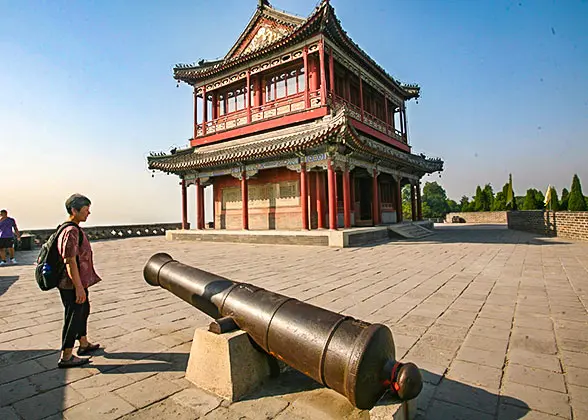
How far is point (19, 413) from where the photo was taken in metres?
2.07

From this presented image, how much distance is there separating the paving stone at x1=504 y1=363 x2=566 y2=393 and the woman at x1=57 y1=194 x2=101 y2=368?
345 centimetres

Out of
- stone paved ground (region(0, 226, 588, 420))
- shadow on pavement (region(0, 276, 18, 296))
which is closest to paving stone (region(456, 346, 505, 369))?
stone paved ground (region(0, 226, 588, 420))

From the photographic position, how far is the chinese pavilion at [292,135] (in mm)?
13000

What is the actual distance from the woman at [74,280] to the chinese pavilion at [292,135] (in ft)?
30.5

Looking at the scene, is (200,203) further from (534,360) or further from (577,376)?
(577,376)

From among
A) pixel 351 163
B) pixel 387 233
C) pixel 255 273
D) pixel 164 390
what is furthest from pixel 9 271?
pixel 387 233

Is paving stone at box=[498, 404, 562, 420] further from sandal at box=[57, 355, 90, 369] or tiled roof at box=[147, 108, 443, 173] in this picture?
tiled roof at box=[147, 108, 443, 173]

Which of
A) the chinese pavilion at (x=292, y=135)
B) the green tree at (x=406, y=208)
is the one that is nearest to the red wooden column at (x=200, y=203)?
the chinese pavilion at (x=292, y=135)

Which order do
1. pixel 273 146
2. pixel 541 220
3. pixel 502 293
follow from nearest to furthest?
pixel 502 293 → pixel 273 146 → pixel 541 220

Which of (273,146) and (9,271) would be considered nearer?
(9,271)

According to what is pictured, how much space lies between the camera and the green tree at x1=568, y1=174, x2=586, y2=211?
2430 centimetres

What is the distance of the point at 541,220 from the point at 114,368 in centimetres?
1891

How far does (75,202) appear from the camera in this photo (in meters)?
2.88

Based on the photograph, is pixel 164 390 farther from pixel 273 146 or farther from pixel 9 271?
pixel 273 146
